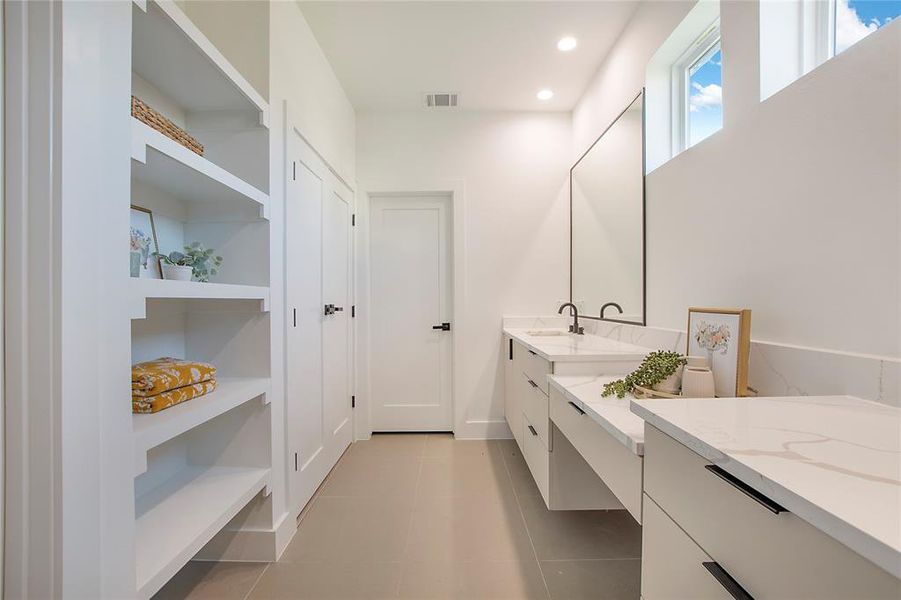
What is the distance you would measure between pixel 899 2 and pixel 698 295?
3.06ft

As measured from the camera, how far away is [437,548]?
166cm

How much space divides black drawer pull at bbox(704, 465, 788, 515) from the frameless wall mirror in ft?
4.74

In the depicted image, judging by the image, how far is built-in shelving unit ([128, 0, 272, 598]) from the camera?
3.68ft

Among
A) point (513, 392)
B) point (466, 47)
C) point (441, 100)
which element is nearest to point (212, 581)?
point (513, 392)

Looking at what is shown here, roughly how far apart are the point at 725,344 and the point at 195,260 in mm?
1855

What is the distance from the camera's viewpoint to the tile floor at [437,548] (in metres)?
1.43

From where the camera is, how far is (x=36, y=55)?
0.73m

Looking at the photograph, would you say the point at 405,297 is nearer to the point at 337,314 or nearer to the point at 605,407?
the point at 337,314

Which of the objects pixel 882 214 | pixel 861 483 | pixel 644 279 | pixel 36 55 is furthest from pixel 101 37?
pixel 644 279

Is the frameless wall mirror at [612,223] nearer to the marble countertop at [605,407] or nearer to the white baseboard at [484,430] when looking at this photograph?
the marble countertop at [605,407]

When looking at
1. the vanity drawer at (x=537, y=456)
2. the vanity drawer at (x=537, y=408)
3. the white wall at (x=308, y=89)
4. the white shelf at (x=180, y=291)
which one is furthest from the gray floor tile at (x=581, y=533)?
the white wall at (x=308, y=89)

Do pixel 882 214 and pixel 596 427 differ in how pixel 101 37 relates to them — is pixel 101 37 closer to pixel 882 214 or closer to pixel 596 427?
pixel 596 427

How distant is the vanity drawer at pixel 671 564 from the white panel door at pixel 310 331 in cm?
152

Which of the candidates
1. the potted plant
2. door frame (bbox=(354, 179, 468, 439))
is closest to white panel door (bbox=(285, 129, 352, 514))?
door frame (bbox=(354, 179, 468, 439))
